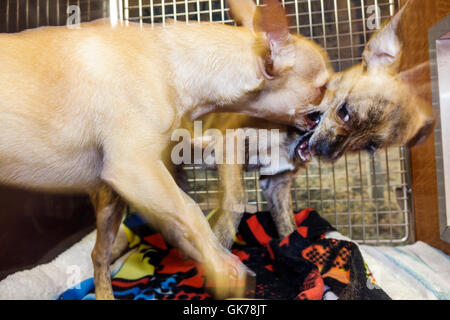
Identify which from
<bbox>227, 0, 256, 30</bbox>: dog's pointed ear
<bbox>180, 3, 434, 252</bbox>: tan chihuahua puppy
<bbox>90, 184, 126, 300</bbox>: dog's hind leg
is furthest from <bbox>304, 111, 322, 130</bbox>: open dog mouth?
<bbox>90, 184, 126, 300</bbox>: dog's hind leg

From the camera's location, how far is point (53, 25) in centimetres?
66

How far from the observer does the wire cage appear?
661 mm

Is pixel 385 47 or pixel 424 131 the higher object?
pixel 385 47

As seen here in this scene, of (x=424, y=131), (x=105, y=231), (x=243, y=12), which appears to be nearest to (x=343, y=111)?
(x=424, y=131)

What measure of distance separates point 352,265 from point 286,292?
16 centimetres

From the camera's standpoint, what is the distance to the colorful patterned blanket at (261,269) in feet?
2.19

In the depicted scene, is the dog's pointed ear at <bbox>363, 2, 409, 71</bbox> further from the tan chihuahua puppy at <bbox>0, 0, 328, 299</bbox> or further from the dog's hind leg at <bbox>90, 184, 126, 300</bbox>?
the dog's hind leg at <bbox>90, 184, 126, 300</bbox>

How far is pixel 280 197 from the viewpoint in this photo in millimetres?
854

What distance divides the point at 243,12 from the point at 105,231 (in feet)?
1.75

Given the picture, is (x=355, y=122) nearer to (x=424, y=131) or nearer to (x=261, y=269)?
(x=424, y=131)

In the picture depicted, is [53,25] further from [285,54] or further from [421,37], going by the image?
[421,37]

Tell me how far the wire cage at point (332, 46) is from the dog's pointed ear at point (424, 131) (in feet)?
0.11

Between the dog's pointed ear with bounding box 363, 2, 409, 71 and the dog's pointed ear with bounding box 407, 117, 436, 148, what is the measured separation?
13 centimetres
